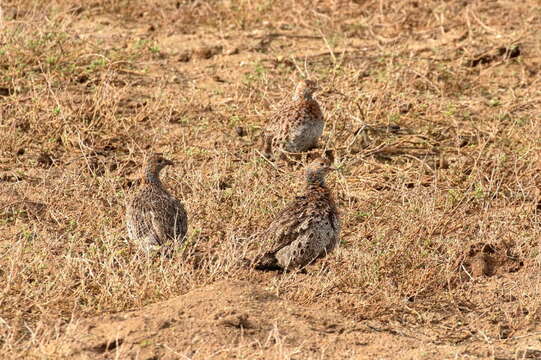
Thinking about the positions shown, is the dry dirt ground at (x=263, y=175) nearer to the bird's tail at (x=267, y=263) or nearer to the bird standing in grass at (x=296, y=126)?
the bird's tail at (x=267, y=263)

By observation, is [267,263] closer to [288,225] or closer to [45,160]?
[288,225]

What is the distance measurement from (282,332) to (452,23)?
7649mm

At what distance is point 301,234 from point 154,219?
3.62 ft

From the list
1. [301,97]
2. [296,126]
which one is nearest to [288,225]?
[296,126]

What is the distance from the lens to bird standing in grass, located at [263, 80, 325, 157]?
10.3 m

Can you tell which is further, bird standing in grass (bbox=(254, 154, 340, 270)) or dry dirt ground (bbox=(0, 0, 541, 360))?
bird standing in grass (bbox=(254, 154, 340, 270))

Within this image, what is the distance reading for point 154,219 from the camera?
8016 mm

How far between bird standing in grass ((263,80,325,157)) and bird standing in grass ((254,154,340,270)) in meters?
2.20

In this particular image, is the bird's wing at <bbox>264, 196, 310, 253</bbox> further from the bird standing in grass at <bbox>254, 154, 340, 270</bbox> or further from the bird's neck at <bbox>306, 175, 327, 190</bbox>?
the bird's neck at <bbox>306, 175, 327, 190</bbox>

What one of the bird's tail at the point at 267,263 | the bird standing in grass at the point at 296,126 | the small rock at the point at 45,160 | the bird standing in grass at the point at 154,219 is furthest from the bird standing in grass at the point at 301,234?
the small rock at the point at 45,160

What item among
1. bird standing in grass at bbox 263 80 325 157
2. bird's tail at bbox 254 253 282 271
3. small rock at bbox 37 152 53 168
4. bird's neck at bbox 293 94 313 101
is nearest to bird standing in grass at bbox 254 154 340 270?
bird's tail at bbox 254 253 282 271

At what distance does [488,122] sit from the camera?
36.4 feet

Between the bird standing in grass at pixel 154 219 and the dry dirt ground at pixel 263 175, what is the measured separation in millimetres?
152

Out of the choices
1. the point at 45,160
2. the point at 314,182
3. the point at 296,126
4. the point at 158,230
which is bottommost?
the point at 45,160
